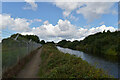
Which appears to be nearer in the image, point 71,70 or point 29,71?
point 71,70

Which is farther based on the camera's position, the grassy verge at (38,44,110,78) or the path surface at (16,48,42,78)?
the path surface at (16,48,42,78)

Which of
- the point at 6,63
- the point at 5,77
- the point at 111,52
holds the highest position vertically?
the point at 6,63

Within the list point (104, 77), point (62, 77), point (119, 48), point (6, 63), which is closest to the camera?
point (104, 77)

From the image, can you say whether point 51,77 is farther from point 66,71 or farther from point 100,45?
point 100,45

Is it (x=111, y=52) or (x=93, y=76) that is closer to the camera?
(x=93, y=76)

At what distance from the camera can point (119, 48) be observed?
29.3m

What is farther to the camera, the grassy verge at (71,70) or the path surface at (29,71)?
the path surface at (29,71)

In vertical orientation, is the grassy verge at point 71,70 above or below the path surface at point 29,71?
above

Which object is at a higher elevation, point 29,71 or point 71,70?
point 71,70

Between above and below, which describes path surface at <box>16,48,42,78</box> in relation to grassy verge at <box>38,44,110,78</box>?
below

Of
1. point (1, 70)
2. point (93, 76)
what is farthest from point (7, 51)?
point (93, 76)

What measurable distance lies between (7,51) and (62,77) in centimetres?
330

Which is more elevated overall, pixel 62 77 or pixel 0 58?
pixel 0 58

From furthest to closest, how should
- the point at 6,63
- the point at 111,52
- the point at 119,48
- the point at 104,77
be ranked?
the point at 111,52, the point at 119,48, the point at 6,63, the point at 104,77
